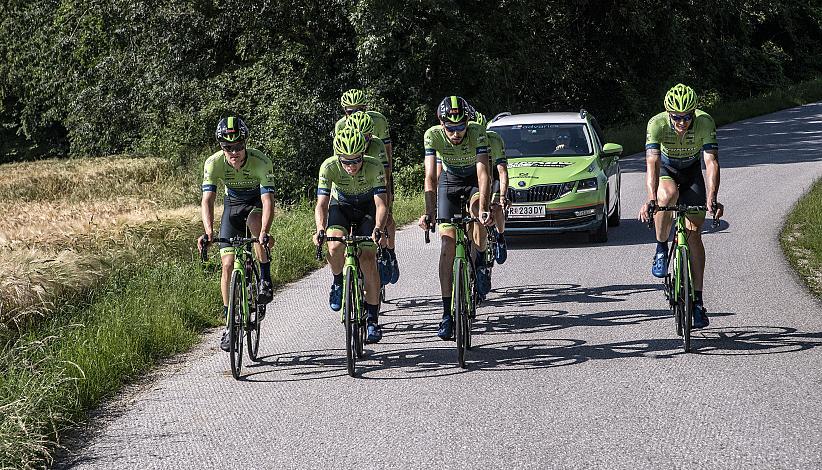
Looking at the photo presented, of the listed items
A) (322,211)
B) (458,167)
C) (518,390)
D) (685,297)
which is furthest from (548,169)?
(518,390)

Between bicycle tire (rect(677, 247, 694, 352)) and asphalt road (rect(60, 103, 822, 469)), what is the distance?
7.2 inches

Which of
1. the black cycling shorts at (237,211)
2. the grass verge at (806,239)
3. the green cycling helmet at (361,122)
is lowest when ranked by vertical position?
the grass verge at (806,239)

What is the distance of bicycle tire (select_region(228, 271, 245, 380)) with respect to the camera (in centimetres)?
782

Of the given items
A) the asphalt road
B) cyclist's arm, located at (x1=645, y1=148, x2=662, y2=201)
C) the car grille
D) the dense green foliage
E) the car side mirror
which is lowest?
the asphalt road

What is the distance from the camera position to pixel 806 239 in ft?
44.0

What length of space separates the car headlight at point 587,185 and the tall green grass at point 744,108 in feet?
46.0

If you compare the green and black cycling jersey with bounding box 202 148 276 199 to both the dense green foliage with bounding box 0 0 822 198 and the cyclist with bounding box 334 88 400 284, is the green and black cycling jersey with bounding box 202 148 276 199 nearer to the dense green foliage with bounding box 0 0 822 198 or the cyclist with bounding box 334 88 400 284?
the cyclist with bounding box 334 88 400 284

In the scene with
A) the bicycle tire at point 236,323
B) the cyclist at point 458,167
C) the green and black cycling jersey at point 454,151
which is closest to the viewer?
the bicycle tire at point 236,323

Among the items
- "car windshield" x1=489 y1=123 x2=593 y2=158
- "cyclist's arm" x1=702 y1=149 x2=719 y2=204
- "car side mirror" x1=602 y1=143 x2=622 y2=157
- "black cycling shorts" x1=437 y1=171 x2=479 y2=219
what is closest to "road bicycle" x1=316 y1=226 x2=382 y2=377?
"black cycling shorts" x1=437 y1=171 x2=479 y2=219

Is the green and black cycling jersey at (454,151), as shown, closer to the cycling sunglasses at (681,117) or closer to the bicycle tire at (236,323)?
the cycling sunglasses at (681,117)

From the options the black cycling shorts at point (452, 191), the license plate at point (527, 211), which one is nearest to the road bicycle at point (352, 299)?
the black cycling shorts at point (452, 191)

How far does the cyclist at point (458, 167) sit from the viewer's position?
8.85m

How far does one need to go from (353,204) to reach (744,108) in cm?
3248

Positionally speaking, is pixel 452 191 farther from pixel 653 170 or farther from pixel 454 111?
pixel 653 170
